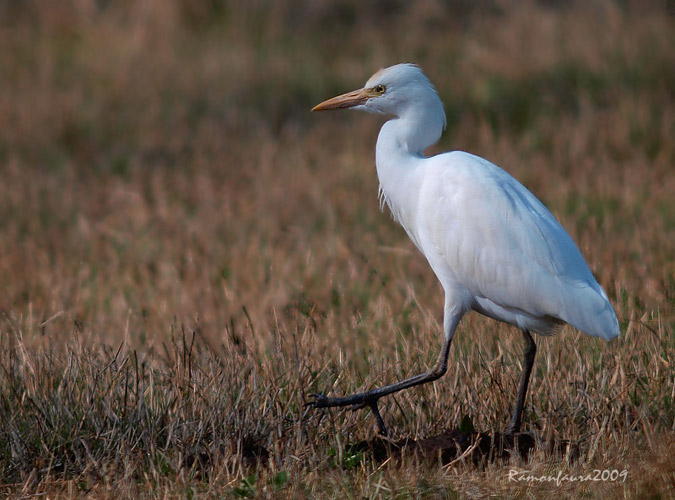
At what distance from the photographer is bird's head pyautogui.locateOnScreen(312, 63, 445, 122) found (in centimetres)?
429

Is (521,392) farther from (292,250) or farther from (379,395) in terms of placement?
(292,250)

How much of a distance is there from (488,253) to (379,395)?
679 mm

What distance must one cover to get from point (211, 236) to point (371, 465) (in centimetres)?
368

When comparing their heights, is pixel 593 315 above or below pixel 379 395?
above

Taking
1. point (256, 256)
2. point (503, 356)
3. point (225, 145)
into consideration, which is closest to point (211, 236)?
point (256, 256)

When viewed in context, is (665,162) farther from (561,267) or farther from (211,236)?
(561,267)

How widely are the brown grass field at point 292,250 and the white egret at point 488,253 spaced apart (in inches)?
8.9

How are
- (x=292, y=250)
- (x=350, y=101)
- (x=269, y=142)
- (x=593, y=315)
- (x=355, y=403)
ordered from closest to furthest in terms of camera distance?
(x=593, y=315), (x=355, y=403), (x=350, y=101), (x=292, y=250), (x=269, y=142)

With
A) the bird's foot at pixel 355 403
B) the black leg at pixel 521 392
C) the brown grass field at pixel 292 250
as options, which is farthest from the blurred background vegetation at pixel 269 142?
the black leg at pixel 521 392

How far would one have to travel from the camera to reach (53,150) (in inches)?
363

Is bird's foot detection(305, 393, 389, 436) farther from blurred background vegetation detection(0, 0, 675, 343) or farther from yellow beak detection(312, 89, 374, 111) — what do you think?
yellow beak detection(312, 89, 374, 111)

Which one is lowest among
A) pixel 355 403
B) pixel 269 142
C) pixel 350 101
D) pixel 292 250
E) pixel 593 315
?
pixel 355 403

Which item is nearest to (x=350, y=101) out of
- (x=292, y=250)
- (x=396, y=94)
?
(x=396, y=94)

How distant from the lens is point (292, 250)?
681cm
